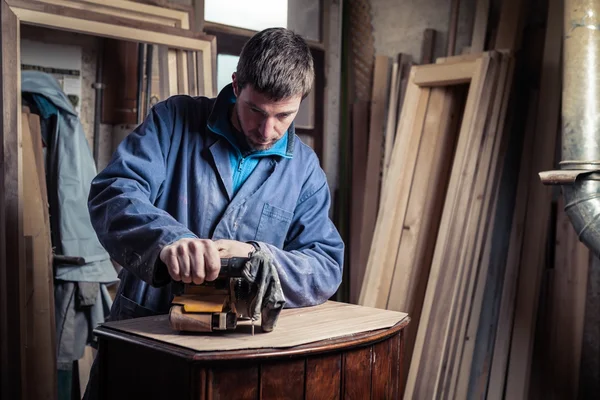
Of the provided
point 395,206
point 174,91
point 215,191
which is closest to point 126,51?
point 174,91

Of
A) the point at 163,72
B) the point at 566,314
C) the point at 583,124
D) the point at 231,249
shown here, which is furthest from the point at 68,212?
the point at 566,314

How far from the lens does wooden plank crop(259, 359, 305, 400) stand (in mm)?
1376

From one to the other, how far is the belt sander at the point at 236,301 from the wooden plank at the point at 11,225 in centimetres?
151

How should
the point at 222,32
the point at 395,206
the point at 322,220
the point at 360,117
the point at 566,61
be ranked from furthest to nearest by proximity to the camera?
the point at 360,117 < the point at 222,32 < the point at 395,206 < the point at 566,61 < the point at 322,220

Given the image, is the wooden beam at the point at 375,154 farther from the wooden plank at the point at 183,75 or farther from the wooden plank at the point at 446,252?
the wooden plank at the point at 183,75

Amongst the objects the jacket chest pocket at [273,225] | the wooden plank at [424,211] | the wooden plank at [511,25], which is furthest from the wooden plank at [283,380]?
the wooden plank at [511,25]

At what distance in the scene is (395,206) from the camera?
10.9 feet

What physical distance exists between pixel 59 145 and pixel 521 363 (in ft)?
8.19

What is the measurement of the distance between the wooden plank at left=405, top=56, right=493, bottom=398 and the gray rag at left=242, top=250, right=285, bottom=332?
5.64 ft

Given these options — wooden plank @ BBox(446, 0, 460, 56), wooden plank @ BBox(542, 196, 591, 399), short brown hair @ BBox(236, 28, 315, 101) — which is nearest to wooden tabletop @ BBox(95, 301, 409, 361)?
short brown hair @ BBox(236, 28, 315, 101)

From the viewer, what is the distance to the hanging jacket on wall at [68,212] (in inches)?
121

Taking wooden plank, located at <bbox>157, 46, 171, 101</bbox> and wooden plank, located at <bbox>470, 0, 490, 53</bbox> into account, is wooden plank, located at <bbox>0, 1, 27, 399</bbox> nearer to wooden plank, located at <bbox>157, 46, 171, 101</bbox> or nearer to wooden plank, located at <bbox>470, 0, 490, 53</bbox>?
wooden plank, located at <bbox>157, 46, 171, 101</bbox>

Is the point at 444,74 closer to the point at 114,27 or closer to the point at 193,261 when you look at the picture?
the point at 114,27

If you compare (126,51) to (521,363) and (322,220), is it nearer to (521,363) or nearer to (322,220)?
(322,220)
